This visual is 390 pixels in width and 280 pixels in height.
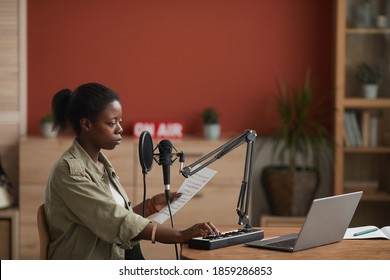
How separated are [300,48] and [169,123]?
1.00 metres

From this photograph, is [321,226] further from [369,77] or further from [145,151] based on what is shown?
[369,77]

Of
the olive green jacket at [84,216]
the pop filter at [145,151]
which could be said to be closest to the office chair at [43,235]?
the olive green jacket at [84,216]

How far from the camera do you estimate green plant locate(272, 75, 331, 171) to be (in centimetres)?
476

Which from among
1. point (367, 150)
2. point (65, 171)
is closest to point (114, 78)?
point (367, 150)

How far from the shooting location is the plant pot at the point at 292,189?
15.6ft

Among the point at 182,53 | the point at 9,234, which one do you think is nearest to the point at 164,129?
the point at 182,53

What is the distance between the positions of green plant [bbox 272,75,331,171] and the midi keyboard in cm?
220

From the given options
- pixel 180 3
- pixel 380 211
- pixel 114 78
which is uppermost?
pixel 180 3

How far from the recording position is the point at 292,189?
4738 mm

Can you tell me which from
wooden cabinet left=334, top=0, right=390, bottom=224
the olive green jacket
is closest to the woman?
the olive green jacket

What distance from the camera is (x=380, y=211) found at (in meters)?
4.96

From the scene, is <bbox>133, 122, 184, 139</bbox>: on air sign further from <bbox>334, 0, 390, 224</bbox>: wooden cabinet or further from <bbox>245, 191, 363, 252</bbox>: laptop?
<bbox>245, 191, 363, 252</bbox>: laptop

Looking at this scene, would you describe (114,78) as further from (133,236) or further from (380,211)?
(133,236)

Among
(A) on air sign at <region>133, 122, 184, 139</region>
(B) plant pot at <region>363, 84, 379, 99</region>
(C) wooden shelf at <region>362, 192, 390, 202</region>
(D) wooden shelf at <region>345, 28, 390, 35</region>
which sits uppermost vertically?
(D) wooden shelf at <region>345, 28, 390, 35</region>
